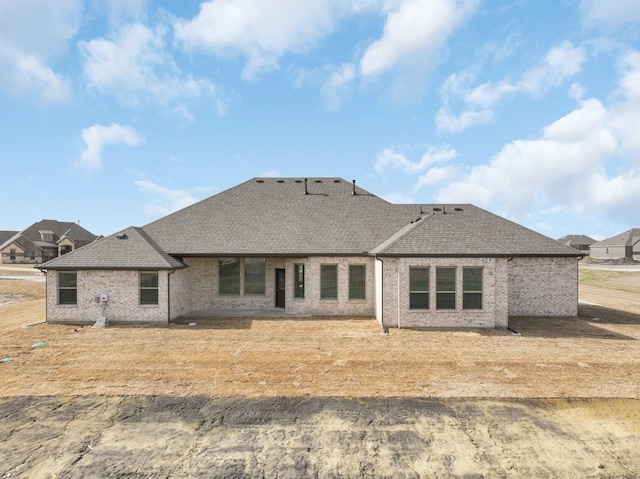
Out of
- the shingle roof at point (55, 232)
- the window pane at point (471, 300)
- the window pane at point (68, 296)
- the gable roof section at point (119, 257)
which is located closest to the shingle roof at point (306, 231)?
the gable roof section at point (119, 257)

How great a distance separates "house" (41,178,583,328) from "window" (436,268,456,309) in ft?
0.13

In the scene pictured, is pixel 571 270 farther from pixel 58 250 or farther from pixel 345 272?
pixel 58 250

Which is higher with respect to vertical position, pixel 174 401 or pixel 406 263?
pixel 406 263

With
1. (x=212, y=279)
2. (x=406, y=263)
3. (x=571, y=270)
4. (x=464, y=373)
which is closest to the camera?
(x=464, y=373)

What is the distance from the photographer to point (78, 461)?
5590mm

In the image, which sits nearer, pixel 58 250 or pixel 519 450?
pixel 519 450

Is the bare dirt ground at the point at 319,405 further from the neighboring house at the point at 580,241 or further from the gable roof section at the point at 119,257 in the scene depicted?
the neighboring house at the point at 580,241

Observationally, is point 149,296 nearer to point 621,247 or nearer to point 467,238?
point 467,238

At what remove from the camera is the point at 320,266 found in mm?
16609

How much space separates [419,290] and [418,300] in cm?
41

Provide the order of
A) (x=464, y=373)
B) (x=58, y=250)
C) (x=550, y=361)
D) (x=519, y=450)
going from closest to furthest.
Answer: (x=519, y=450) < (x=464, y=373) < (x=550, y=361) < (x=58, y=250)

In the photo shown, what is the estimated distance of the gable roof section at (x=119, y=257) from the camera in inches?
585

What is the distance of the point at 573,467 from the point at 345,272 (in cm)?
1158

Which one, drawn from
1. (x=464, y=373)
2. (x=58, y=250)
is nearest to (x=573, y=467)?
(x=464, y=373)
